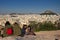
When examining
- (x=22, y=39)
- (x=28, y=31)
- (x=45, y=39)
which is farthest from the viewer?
(x=45, y=39)

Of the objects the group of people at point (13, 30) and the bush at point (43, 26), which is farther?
the bush at point (43, 26)

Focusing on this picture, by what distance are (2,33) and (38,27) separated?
7.11 meters

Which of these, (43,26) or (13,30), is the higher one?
(13,30)

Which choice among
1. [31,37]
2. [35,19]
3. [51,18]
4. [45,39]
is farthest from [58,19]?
[31,37]

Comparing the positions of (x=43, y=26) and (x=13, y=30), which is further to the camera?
(x=43, y=26)

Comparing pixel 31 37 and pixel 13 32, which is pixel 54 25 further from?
pixel 31 37

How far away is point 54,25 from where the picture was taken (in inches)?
837

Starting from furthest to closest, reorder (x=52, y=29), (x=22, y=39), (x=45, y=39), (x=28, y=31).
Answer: (x=52, y=29)
(x=45, y=39)
(x=28, y=31)
(x=22, y=39)

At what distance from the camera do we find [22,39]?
11.6 meters

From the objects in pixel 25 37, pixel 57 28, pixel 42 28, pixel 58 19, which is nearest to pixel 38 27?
pixel 42 28

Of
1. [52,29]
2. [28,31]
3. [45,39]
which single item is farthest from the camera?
[52,29]

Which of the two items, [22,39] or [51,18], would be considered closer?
[22,39]

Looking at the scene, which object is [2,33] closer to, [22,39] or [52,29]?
[22,39]

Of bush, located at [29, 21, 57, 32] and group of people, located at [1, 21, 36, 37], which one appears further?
bush, located at [29, 21, 57, 32]
